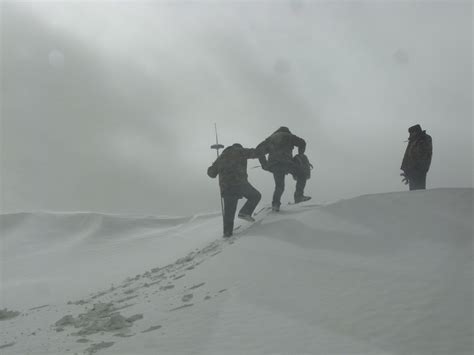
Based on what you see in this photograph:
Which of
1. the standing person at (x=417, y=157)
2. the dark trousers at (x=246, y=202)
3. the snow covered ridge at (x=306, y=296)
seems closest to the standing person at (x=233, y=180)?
the dark trousers at (x=246, y=202)

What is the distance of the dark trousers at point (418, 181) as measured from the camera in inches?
324

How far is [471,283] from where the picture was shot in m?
3.82

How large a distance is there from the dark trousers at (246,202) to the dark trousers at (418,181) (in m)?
3.17

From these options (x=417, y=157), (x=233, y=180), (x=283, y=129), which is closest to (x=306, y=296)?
(x=233, y=180)

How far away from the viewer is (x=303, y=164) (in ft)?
30.1

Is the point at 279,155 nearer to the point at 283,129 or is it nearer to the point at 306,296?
the point at 283,129

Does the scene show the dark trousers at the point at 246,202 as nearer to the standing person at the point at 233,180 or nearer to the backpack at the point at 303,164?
the standing person at the point at 233,180

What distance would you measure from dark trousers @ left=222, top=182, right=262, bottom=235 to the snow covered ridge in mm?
425

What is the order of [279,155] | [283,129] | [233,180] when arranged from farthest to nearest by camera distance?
[283,129] → [279,155] → [233,180]

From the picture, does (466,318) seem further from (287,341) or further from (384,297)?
(287,341)

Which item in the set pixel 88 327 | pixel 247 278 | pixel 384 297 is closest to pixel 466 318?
pixel 384 297

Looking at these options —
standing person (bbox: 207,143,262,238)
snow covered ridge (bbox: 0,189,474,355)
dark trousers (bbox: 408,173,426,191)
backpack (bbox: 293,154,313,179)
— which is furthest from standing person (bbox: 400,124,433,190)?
standing person (bbox: 207,143,262,238)

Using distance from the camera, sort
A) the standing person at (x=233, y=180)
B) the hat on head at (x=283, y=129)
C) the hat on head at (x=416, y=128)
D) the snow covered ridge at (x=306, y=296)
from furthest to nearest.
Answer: the hat on head at (x=283, y=129) → the hat on head at (x=416, y=128) → the standing person at (x=233, y=180) → the snow covered ridge at (x=306, y=296)

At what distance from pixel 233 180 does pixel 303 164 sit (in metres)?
2.16
